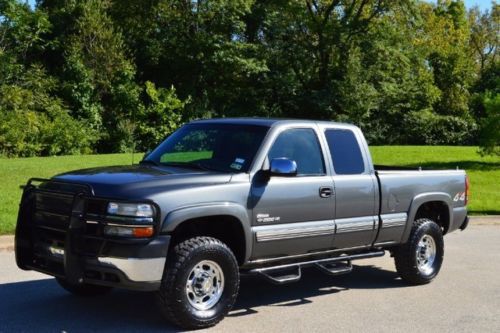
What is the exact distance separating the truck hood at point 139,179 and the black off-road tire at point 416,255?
2.92m

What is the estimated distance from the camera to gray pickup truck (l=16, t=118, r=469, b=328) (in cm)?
552

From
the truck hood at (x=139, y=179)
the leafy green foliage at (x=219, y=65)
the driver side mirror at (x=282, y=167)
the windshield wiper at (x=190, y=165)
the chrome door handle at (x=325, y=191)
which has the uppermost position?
the leafy green foliage at (x=219, y=65)

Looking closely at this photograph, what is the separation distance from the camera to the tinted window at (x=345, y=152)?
7266 mm

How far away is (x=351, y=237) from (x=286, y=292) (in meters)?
1.06

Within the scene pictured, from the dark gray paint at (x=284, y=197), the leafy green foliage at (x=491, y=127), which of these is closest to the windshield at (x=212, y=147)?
the dark gray paint at (x=284, y=197)

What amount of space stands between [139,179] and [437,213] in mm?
4548

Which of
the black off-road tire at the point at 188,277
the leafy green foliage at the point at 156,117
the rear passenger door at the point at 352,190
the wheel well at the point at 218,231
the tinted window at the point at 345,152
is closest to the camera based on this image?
the black off-road tire at the point at 188,277

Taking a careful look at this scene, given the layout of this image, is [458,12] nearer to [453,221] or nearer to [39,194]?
[453,221]

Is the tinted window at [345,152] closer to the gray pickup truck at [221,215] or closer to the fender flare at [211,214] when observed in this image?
the gray pickup truck at [221,215]

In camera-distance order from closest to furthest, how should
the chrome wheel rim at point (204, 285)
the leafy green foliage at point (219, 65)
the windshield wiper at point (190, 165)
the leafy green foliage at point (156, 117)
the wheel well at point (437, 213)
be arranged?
the chrome wheel rim at point (204, 285) < the windshield wiper at point (190, 165) < the wheel well at point (437, 213) < the leafy green foliage at point (219, 65) < the leafy green foliage at point (156, 117)

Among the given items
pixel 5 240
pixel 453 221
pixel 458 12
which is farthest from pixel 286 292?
pixel 458 12

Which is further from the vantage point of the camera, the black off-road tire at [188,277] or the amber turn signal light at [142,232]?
the black off-road tire at [188,277]

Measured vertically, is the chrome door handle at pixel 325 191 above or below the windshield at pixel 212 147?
below

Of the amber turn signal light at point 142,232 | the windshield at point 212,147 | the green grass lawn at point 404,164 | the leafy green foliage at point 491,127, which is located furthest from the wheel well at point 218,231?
the leafy green foliage at point 491,127
